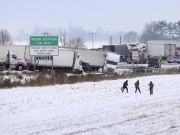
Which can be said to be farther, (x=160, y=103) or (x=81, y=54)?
(x=81, y=54)

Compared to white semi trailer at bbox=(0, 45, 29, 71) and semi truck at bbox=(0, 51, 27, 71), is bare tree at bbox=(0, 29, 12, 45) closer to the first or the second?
white semi trailer at bbox=(0, 45, 29, 71)

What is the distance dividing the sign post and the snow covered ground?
9528 mm

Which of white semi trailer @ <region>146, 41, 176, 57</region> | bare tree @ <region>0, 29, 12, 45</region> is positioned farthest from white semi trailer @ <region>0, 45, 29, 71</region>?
bare tree @ <region>0, 29, 12, 45</region>

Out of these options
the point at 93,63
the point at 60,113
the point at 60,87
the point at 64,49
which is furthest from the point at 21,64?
the point at 60,113

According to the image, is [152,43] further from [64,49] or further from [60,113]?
[60,113]

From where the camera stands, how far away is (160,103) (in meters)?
20.5

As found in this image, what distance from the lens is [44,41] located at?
119 ft

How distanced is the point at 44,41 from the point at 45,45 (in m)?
0.42

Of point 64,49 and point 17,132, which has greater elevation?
point 64,49

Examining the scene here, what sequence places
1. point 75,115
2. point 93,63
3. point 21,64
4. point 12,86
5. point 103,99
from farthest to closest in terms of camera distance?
point 93,63 < point 21,64 < point 12,86 < point 103,99 < point 75,115

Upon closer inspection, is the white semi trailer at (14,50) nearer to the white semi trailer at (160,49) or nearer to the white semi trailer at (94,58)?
the white semi trailer at (94,58)

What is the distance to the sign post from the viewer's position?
118 feet

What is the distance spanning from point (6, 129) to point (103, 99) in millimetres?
9365

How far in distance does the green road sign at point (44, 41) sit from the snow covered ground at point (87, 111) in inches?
381
